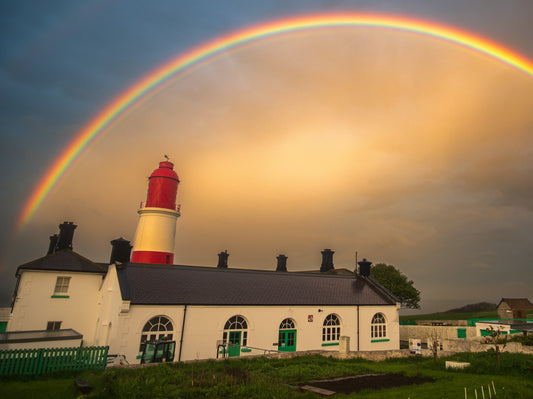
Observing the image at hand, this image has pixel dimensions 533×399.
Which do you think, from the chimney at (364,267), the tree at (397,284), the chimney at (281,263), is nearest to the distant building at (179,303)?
the chimney at (364,267)

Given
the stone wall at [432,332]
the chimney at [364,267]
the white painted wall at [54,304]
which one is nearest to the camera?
the white painted wall at [54,304]

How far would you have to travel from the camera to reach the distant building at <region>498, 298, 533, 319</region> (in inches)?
2093

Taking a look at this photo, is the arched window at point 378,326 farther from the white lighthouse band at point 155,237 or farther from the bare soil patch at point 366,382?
the white lighthouse band at point 155,237

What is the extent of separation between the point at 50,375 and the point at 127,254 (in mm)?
12502

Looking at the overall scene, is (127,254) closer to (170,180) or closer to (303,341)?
(170,180)

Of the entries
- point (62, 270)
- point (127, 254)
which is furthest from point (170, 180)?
point (62, 270)

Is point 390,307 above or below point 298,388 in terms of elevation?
above

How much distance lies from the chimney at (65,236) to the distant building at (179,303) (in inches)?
3.0

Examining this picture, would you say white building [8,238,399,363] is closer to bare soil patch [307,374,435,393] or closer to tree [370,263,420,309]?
bare soil patch [307,374,435,393]

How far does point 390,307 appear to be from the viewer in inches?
1186

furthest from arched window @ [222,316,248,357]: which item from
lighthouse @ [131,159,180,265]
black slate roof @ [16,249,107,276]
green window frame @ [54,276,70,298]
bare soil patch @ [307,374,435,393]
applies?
green window frame @ [54,276,70,298]

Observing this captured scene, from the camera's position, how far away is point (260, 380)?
42.5 ft

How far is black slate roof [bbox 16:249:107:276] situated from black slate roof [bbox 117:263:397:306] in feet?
19.7

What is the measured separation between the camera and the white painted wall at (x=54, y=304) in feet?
81.9
